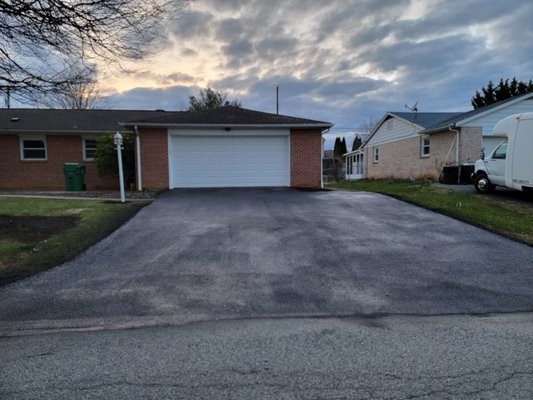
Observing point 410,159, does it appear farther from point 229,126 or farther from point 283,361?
point 283,361

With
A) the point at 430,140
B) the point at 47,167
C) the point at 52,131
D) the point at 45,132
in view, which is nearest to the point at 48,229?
the point at 52,131

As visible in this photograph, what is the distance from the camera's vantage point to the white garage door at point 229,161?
15.4m

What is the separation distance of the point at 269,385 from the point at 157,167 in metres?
13.4

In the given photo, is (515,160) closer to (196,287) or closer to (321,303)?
(321,303)

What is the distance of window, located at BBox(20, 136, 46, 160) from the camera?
746 inches

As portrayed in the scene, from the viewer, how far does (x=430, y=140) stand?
22.3 metres

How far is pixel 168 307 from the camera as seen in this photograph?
4.39 meters

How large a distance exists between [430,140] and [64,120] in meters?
20.6

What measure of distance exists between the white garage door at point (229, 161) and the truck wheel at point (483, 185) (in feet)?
24.0

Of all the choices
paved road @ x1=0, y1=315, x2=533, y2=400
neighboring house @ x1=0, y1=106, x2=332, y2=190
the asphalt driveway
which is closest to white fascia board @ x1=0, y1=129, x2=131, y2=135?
neighboring house @ x1=0, y1=106, x2=332, y2=190

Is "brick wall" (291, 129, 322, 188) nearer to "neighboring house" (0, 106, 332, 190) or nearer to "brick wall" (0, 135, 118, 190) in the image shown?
"neighboring house" (0, 106, 332, 190)

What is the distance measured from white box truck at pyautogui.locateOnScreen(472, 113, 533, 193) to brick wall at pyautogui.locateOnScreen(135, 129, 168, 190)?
1222cm

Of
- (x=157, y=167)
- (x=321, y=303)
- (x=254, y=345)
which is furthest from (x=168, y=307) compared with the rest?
(x=157, y=167)

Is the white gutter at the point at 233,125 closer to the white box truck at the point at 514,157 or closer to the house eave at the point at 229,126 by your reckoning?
the house eave at the point at 229,126
